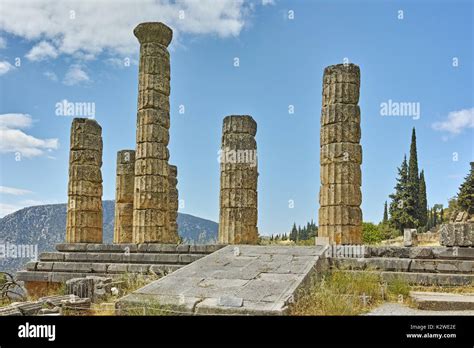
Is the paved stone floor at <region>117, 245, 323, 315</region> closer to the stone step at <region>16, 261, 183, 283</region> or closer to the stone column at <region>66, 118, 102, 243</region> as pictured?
the stone step at <region>16, 261, 183, 283</region>

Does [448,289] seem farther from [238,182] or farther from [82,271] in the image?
[82,271]

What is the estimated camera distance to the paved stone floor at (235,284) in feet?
24.5

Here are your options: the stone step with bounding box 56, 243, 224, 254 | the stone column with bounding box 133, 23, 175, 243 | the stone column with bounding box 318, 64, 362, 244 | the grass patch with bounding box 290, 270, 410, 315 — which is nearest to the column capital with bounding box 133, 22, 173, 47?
the stone column with bounding box 133, 23, 175, 243

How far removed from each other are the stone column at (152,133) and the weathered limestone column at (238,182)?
2495 mm

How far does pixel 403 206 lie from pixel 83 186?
108 feet

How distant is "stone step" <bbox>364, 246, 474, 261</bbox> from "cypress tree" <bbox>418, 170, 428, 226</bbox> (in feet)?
116

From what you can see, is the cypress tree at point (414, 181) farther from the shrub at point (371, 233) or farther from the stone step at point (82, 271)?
the stone step at point (82, 271)

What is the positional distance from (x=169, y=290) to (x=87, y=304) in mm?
2555

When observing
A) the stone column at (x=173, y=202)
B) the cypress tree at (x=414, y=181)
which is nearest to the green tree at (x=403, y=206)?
the cypress tree at (x=414, y=181)

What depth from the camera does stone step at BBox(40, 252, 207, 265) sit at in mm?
13094
